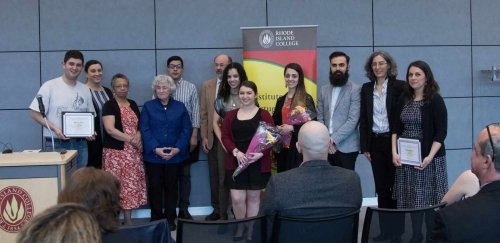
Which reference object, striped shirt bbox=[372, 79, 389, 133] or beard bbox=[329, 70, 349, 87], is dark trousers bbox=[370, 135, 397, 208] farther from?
beard bbox=[329, 70, 349, 87]

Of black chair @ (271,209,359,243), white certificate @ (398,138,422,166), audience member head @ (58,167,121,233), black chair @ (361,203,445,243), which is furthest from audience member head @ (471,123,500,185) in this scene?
white certificate @ (398,138,422,166)

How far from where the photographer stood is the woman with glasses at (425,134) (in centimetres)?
367

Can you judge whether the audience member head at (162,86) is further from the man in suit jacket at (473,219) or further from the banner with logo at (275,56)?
the man in suit jacket at (473,219)

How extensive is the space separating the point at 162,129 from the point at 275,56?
126 cm

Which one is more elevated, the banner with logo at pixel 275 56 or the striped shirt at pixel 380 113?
the banner with logo at pixel 275 56

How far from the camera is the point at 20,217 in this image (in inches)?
130

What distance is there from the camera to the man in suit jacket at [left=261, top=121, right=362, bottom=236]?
228cm

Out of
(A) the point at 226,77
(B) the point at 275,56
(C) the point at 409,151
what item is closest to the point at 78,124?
(A) the point at 226,77

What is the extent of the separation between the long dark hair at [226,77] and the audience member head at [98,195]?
105 inches

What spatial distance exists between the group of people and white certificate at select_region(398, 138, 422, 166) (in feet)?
0.22

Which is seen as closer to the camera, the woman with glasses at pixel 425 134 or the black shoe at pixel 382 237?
the black shoe at pixel 382 237

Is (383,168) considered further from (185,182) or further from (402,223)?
(185,182)

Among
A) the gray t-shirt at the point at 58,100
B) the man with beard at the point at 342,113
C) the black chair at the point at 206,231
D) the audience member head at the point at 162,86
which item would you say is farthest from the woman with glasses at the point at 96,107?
the black chair at the point at 206,231

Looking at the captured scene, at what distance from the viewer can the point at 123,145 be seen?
4.49m
